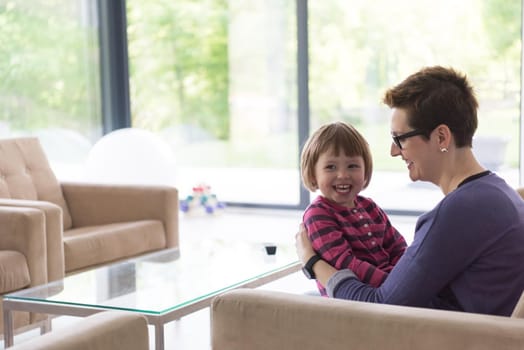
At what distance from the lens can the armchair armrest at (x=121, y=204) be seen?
477 cm

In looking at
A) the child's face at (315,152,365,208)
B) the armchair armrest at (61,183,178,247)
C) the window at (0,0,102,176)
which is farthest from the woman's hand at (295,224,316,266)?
the window at (0,0,102,176)

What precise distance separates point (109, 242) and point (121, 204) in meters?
0.48

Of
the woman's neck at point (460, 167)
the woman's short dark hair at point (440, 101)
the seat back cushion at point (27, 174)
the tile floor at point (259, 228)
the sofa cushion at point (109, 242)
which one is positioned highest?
the woman's short dark hair at point (440, 101)

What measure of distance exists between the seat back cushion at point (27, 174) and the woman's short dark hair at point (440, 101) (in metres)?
2.97

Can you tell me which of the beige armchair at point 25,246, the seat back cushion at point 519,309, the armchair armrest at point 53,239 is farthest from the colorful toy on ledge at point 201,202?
the seat back cushion at point 519,309

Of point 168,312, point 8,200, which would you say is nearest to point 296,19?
point 8,200

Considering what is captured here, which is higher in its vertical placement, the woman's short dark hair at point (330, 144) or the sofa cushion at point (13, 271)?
the woman's short dark hair at point (330, 144)

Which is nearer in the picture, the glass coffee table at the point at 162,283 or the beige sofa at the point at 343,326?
the beige sofa at the point at 343,326

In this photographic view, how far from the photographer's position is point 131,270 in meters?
3.85

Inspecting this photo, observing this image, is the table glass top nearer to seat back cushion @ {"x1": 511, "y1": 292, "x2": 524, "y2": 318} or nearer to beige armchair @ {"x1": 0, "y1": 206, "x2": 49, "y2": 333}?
beige armchair @ {"x1": 0, "y1": 206, "x2": 49, "y2": 333}

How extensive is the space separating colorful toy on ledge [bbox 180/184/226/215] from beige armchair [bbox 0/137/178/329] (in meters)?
1.94

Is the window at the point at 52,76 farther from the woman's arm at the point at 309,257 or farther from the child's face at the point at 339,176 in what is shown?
the woman's arm at the point at 309,257

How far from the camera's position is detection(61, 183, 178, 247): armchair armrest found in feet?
15.7

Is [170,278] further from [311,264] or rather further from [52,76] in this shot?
[52,76]
